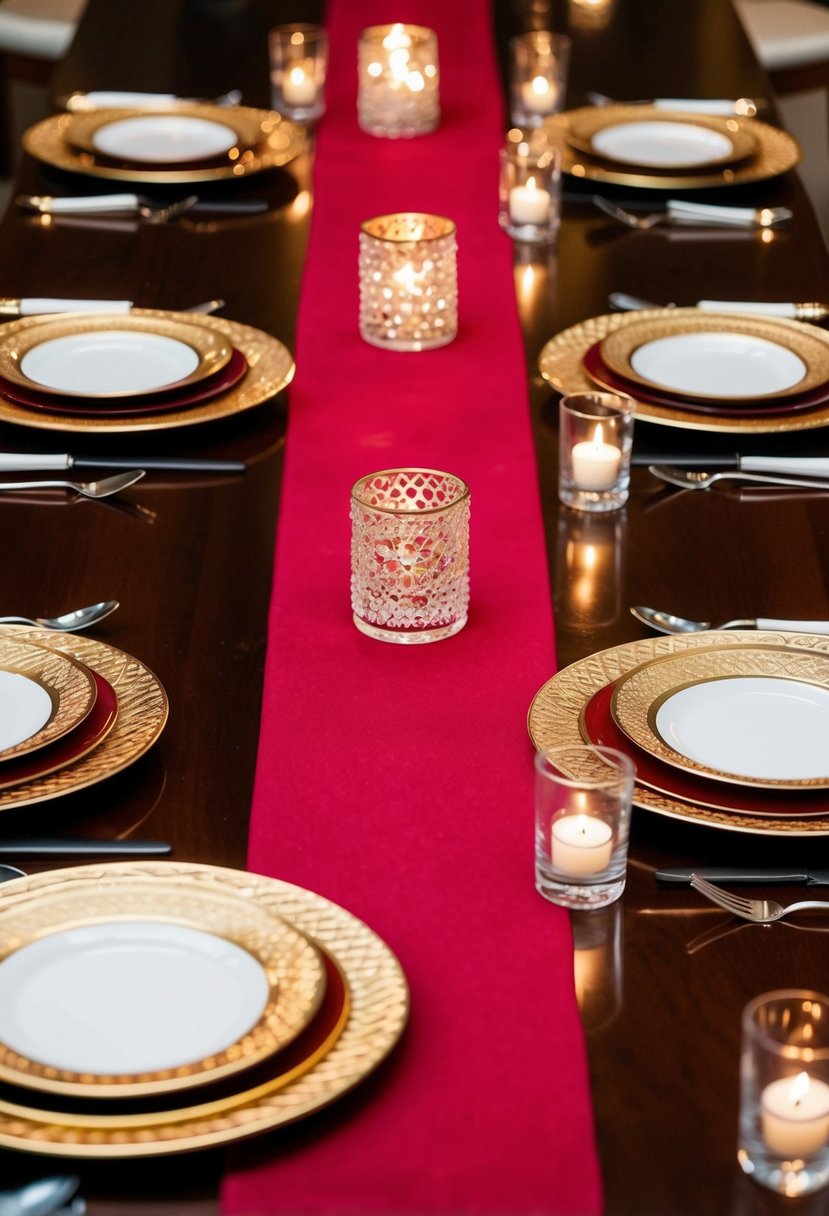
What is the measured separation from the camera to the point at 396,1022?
904 mm

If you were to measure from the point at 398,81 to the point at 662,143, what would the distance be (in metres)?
0.39

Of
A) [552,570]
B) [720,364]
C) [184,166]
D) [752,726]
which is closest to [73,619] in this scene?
[552,570]

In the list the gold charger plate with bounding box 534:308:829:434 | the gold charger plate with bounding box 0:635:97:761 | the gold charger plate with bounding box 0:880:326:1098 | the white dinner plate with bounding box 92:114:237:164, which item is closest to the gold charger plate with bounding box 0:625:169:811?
the gold charger plate with bounding box 0:635:97:761

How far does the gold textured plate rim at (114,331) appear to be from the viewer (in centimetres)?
173

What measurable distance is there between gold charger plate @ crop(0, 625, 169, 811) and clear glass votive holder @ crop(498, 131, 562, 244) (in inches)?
43.3

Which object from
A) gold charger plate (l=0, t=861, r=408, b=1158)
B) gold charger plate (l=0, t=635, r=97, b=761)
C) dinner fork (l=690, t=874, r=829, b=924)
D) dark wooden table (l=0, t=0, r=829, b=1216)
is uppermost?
gold charger plate (l=0, t=861, r=408, b=1158)

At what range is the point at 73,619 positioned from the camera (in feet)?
4.44

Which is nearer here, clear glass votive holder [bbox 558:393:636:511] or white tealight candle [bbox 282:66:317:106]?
clear glass votive holder [bbox 558:393:636:511]

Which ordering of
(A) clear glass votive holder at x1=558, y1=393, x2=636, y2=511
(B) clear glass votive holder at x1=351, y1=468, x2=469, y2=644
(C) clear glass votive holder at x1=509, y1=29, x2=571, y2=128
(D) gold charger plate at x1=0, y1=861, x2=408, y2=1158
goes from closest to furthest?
1. (D) gold charger plate at x1=0, y1=861, x2=408, y2=1158
2. (B) clear glass votive holder at x1=351, y1=468, x2=469, y2=644
3. (A) clear glass votive holder at x1=558, y1=393, x2=636, y2=511
4. (C) clear glass votive holder at x1=509, y1=29, x2=571, y2=128

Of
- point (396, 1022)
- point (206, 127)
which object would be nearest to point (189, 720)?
point (396, 1022)

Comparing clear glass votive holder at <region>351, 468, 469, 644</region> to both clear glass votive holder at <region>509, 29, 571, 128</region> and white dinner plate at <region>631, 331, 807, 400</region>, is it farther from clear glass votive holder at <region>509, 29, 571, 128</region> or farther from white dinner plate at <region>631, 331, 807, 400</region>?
clear glass votive holder at <region>509, 29, 571, 128</region>

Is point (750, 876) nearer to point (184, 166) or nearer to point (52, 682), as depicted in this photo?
point (52, 682)

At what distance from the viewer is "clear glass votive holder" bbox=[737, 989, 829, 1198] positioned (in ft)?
2.68

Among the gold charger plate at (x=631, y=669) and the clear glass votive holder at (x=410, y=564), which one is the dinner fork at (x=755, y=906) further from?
the clear glass votive holder at (x=410, y=564)
